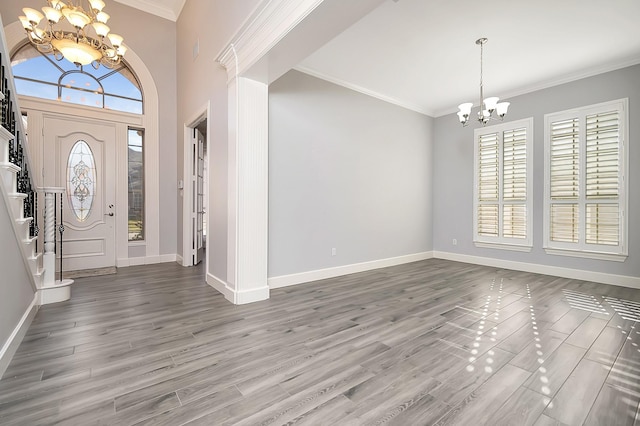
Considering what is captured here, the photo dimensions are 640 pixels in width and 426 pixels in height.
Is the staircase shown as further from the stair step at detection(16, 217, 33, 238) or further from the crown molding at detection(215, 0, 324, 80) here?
the crown molding at detection(215, 0, 324, 80)

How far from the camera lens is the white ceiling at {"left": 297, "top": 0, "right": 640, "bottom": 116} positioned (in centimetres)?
312

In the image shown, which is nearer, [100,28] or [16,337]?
[16,337]

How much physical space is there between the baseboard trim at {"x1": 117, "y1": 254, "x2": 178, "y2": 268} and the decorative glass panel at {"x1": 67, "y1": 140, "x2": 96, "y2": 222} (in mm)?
929

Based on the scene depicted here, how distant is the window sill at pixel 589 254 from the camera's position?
417 cm

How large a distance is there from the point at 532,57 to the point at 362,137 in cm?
260

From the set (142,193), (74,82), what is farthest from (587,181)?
(74,82)

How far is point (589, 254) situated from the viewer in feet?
14.5

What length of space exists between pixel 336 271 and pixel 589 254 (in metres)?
3.87

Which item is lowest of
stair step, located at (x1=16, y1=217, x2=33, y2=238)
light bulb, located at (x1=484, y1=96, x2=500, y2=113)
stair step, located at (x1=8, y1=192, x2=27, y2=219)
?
stair step, located at (x1=16, y1=217, x2=33, y2=238)

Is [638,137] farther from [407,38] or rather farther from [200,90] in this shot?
[200,90]

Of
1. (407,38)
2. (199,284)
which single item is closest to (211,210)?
(199,284)

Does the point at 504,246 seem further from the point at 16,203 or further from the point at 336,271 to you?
the point at 16,203

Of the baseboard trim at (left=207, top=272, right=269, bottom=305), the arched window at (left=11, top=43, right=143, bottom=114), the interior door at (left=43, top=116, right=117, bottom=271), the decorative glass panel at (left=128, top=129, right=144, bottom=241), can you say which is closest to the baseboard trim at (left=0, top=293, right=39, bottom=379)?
the baseboard trim at (left=207, top=272, right=269, bottom=305)

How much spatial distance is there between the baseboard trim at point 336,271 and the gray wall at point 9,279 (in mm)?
2370
